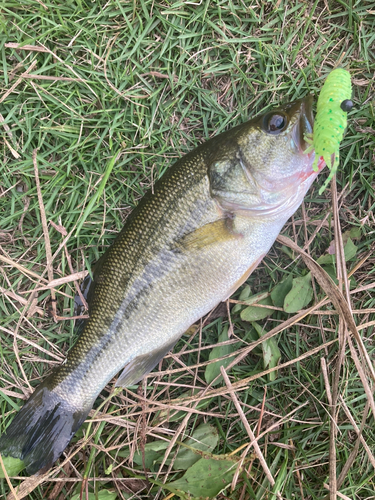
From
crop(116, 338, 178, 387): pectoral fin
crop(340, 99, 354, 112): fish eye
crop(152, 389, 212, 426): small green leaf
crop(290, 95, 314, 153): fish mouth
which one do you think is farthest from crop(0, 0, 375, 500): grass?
crop(340, 99, 354, 112): fish eye

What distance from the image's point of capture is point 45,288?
2.35 metres

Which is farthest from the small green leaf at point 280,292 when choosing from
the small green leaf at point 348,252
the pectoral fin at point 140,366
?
the pectoral fin at point 140,366

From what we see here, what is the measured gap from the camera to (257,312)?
2.40 metres

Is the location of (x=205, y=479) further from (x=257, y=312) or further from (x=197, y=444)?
(x=257, y=312)

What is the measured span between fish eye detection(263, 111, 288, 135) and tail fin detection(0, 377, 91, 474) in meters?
2.10

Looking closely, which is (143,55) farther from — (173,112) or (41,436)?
(41,436)

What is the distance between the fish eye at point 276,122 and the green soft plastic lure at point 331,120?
16cm

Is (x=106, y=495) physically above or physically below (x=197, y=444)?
above

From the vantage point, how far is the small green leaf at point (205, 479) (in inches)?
85.6

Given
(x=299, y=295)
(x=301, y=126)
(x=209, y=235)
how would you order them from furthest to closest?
(x=299, y=295)
(x=209, y=235)
(x=301, y=126)

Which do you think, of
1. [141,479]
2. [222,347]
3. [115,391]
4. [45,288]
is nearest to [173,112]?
[45,288]

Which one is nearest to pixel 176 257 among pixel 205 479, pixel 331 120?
pixel 331 120

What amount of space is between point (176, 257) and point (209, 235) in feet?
0.78

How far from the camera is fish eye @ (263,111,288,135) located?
1.91m
